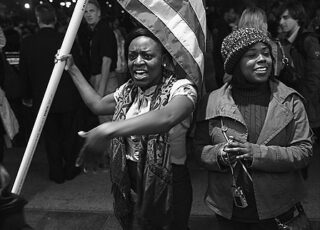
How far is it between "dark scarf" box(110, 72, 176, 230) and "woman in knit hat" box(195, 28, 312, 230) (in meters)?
0.29

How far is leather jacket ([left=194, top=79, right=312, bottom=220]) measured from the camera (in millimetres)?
2535

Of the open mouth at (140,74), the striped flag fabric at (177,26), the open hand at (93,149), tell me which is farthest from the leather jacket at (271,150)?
the open hand at (93,149)

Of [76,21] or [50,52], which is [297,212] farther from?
[50,52]

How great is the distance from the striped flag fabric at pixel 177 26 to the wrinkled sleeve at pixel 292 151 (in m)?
0.56

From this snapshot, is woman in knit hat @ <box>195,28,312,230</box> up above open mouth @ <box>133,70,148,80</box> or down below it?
below

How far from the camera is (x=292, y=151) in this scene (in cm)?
255

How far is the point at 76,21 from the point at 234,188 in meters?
1.28

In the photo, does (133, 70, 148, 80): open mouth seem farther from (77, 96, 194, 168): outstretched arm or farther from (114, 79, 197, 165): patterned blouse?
(77, 96, 194, 168): outstretched arm

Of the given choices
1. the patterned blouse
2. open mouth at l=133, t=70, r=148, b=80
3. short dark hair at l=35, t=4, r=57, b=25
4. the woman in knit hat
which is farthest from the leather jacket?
short dark hair at l=35, t=4, r=57, b=25

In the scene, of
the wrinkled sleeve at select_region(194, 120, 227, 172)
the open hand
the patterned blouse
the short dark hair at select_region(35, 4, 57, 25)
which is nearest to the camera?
the open hand

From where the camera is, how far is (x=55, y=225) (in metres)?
4.26

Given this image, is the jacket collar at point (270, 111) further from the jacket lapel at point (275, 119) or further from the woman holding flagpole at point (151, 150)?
the woman holding flagpole at point (151, 150)

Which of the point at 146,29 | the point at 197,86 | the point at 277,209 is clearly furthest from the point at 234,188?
the point at 146,29

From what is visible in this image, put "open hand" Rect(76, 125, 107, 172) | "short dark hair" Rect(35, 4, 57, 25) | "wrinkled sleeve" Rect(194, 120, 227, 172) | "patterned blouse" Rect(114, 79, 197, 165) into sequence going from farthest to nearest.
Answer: "short dark hair" Rect(35, 4, 57, 25) < "wrinkled sleeve" Rect(194, 120, 227, 172) < "patterned blouse" Rect(114, 79, 197, 165) < "open hand" Rect(76, 125, 107, 172)
